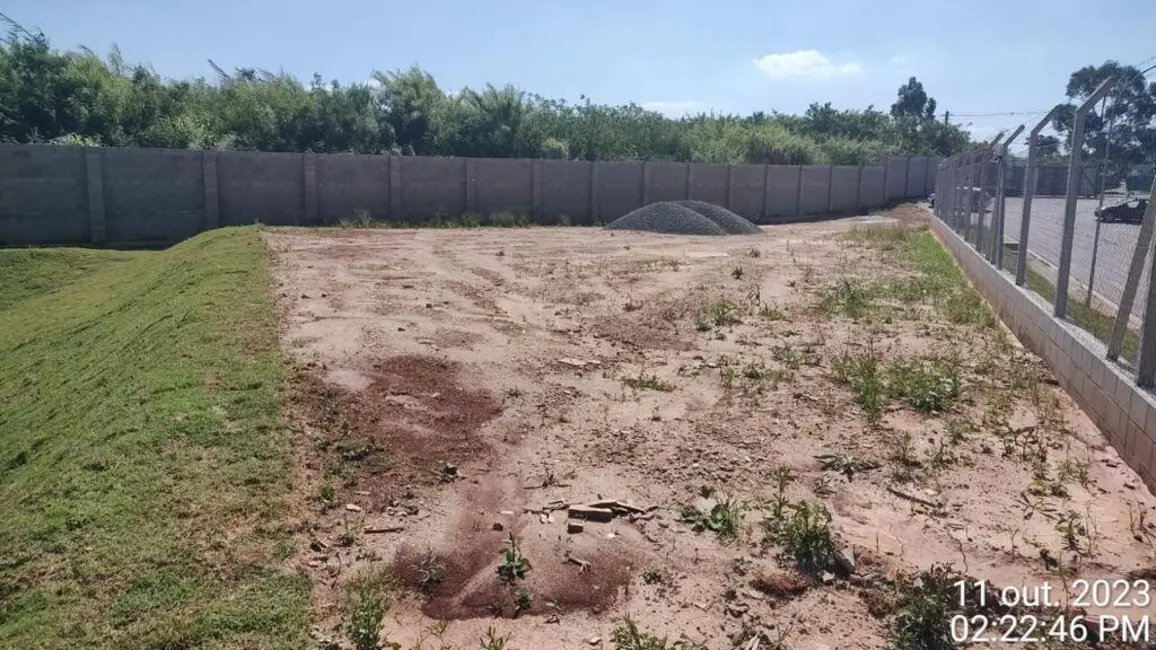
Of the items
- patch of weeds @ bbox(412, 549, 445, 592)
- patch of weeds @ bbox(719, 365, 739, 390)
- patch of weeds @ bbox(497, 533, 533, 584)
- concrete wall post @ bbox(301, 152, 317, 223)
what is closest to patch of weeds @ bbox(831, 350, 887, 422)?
patch of weeds @ bbox(719, 365, 739, 390)

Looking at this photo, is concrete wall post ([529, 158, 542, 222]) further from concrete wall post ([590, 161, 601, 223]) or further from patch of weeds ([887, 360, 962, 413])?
patch of weeds ([887, 360, 962, 413])

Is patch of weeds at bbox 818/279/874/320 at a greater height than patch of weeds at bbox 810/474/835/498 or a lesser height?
greater

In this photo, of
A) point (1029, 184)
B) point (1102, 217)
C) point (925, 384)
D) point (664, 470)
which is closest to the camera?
point (664, 470)

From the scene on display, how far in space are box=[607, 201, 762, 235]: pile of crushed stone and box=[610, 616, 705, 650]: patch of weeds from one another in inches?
739

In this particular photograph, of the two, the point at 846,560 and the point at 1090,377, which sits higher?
the point at 1090,377

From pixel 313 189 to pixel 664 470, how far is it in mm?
19279

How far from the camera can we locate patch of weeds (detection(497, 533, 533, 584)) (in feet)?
12.3

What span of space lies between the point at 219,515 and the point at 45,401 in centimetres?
473

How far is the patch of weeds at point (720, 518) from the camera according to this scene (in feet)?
13.8

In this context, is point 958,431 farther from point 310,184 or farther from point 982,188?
point 310,184

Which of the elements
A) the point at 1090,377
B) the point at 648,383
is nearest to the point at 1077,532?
the point at 1090,377

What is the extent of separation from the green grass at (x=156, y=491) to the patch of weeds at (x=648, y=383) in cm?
277

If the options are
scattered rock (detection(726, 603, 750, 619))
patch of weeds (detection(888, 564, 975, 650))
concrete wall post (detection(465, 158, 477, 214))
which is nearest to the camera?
patch of weeds (detection(888, 564, 975, 650))
